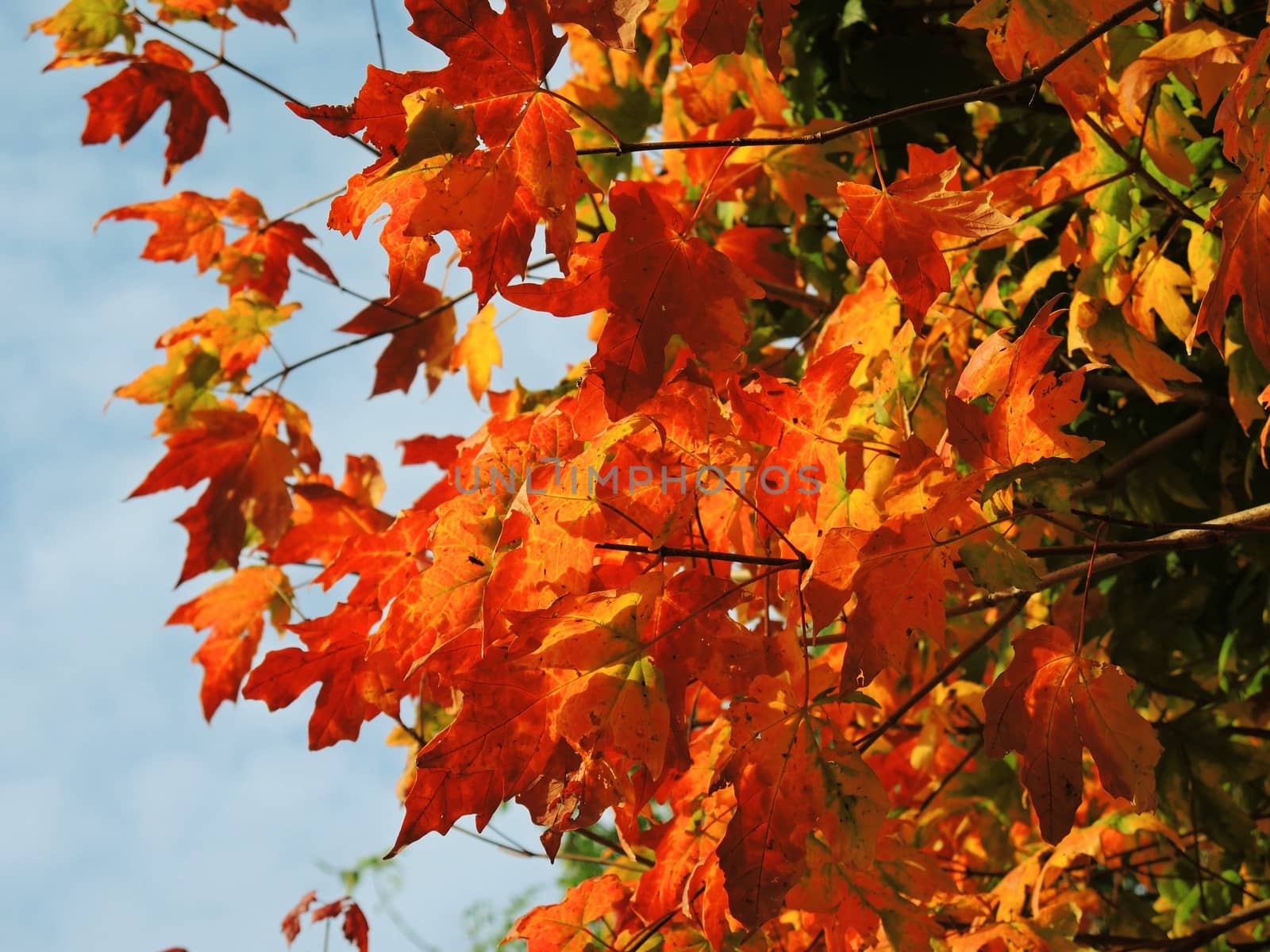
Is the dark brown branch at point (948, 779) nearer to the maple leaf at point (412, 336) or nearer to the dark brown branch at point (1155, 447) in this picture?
the dark brown branch at point (1155, 447)

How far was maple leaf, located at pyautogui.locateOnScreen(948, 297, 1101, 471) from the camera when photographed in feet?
4.00

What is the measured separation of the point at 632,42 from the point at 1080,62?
2.30 feet

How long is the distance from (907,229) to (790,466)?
1.11ft

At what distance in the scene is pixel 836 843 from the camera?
1.22 meters

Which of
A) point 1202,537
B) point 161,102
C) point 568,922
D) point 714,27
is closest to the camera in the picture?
point 714,27

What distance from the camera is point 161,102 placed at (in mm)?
2396

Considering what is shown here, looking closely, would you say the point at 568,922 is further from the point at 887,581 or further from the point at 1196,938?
the point at 1196,938

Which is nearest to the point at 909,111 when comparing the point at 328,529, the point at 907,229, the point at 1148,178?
the point at 907,229

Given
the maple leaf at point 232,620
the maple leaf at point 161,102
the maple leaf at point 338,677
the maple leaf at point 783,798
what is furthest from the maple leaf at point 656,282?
the maple leaf at point 161,102

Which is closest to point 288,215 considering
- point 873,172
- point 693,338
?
point 873,172

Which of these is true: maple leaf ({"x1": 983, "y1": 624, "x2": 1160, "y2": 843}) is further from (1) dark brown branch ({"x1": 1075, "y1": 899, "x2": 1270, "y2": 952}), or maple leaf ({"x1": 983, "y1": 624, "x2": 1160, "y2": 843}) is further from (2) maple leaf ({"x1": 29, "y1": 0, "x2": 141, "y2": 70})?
(2) maple leaf ({"x1": 29, "y1": 0, "x2": 141, "y2": 70})

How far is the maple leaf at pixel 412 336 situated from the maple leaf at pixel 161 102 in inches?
25.6

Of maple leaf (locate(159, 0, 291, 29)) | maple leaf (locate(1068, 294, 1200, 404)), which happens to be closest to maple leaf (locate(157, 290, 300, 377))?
maple leaf (locate(159, 0, 291, 29))

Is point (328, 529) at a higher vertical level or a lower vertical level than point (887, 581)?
higher
